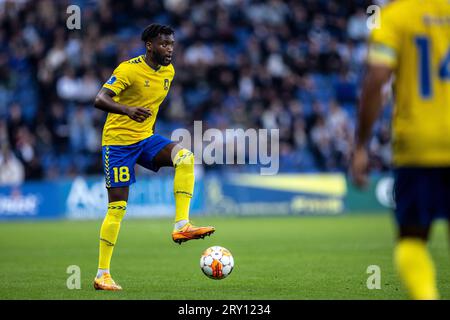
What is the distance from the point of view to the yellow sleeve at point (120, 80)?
8.77 metres

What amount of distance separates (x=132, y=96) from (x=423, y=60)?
14.9 ft

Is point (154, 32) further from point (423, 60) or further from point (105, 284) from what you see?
point (423, 60)

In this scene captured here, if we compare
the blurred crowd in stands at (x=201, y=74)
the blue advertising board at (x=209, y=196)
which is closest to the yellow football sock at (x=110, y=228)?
the blue advertising board at (x=209, y=196)

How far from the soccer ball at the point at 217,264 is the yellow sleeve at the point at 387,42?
404 cm

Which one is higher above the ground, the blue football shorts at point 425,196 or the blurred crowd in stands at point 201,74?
the blurred crowd in stands at point 201,74

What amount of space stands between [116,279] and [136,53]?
51.8 feet

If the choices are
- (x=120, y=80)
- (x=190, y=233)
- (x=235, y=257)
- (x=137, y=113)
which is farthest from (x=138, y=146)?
(x=235, y=257)

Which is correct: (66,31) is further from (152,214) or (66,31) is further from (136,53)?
(152,214)

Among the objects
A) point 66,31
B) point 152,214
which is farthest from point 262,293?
point 66,31

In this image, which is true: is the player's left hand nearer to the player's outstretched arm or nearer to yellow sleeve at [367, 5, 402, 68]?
yellow sleeve at [367, 5, 402, 68]

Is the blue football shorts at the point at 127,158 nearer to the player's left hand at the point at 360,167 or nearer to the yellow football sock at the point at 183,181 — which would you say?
the yellow football sock at the point at 183,181

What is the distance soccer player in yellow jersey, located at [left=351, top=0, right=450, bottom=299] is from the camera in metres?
5.11

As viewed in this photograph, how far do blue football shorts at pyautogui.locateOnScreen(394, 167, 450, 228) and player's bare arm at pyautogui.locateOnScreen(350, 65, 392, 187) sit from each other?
0.99ft

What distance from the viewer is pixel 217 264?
28.6 ft
